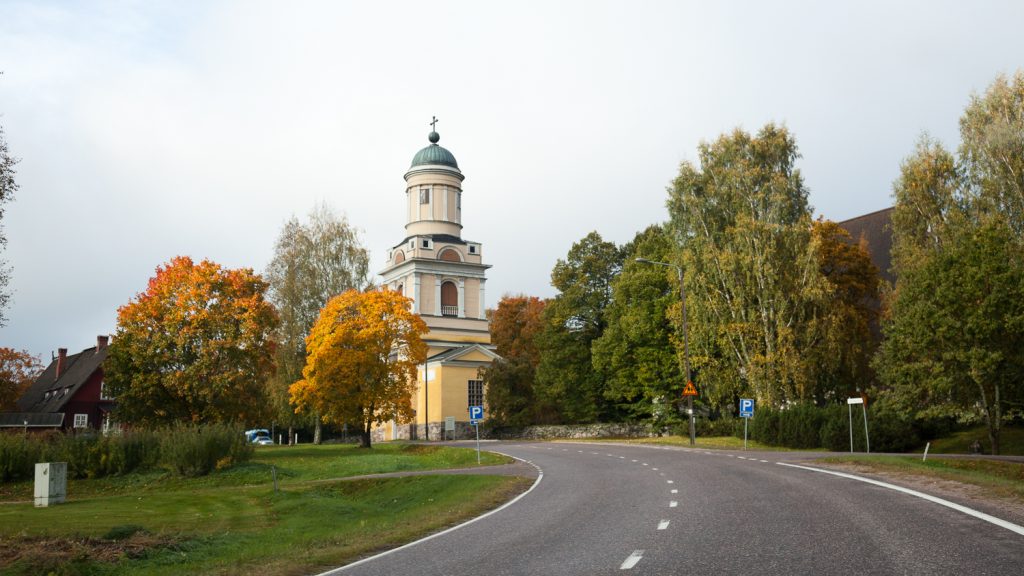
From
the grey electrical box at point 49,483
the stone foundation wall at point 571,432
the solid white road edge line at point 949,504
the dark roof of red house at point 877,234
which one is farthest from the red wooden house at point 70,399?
the solid white road edge line at point 949,504

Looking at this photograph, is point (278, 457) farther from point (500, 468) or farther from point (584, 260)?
point (584, 260)

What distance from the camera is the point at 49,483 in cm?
2667

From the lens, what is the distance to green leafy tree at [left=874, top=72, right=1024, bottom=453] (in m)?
34.6

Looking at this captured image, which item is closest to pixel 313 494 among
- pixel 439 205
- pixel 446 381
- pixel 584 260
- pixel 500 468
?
pixel 500 468

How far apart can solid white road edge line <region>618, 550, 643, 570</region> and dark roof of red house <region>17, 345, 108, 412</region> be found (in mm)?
68535

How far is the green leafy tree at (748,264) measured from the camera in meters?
45.0

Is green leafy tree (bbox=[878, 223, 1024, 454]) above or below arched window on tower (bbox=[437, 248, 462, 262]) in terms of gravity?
below

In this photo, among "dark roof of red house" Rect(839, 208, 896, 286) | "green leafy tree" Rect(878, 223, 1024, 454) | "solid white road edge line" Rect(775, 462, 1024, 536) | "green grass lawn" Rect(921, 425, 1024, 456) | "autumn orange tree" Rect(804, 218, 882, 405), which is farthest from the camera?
"dark roof of red house" Rect(839, 208, 896, 286)

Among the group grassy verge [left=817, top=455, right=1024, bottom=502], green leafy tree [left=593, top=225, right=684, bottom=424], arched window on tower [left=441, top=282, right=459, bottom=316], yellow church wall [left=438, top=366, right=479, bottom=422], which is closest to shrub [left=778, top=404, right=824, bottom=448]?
grassy verge [left=817, top=455, right=1024, bottom=502]

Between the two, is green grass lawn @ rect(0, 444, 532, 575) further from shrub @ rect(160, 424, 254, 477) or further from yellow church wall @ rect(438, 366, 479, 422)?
yellow church wall @ rect(438, 366, 479, 422)

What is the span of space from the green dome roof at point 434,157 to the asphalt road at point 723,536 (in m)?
64.5

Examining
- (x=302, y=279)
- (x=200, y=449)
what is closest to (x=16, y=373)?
(x=302, y=279)

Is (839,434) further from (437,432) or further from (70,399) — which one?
(70,399)

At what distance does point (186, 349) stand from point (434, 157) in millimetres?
39252
